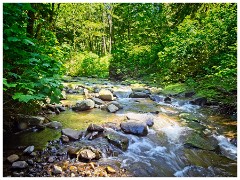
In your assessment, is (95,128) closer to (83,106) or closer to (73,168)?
(73,168)

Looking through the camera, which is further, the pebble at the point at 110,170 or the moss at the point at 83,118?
the moss at the point at 83,118

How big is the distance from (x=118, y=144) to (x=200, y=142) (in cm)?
169

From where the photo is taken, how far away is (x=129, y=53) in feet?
61.6

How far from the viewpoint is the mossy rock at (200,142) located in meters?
4.69

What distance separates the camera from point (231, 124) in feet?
19.1

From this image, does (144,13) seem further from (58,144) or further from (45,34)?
(58,144)

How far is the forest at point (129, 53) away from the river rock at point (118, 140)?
4.21ft

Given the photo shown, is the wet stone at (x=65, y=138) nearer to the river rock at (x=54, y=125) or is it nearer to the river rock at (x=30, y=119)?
the river rock at (x=54, y=125)

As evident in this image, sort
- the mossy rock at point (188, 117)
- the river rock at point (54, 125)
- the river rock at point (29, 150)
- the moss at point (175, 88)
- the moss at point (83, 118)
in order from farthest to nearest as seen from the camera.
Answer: the moss at point (175, 88), the mossy rock at point (188, 117), the moss at point (83, 118), the river rock at point (54, 125), the river rock at point (29, 150)

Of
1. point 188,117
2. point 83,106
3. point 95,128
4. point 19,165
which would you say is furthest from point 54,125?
point 188,117

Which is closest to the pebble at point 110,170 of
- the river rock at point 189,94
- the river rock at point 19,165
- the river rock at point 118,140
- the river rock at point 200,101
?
the river rock at point 118,140

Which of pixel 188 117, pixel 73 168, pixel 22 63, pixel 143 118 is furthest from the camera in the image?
pixel 188 117

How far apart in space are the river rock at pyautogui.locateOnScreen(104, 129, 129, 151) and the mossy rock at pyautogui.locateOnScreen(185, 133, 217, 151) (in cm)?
125

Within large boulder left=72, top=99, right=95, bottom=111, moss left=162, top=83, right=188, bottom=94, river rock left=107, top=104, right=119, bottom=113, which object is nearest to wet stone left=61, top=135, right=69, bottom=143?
large boulder left=72, top=99, right=95, bottom=111
